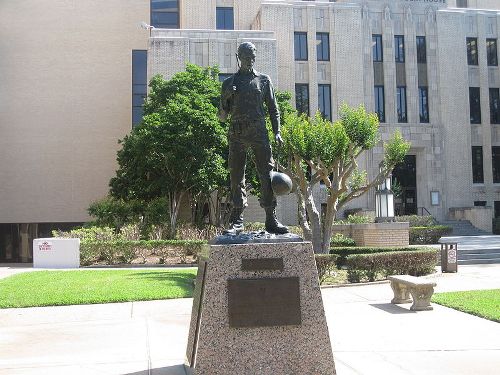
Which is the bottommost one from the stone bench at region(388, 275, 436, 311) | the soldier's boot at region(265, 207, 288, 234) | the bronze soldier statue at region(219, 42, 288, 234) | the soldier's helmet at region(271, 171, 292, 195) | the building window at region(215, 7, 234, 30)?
the stone bench at region(388, 275, 436, 311)

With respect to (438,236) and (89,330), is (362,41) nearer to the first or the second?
(438,236)

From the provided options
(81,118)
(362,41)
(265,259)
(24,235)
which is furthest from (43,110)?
(265,259)

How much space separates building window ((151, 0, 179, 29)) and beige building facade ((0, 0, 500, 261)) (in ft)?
0.24

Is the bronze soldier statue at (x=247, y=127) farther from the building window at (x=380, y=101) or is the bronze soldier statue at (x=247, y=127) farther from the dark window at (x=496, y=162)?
the dark window at (x=496, y=162)

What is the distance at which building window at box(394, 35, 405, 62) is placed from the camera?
35.6m

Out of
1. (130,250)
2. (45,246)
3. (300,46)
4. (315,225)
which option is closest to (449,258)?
(315,225)

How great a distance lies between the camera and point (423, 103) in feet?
117

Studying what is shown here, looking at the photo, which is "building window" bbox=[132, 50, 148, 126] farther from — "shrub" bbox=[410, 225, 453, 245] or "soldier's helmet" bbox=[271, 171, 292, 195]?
"soldier's helmet" bbox=[271, 171, 292, 195]

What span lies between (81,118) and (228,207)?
44.9 ft

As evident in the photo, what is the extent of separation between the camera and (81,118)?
121ft

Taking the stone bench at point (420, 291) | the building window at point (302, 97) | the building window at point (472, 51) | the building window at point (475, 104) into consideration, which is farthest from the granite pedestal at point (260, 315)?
the building window at point (472, 51)

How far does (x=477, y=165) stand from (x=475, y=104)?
4232 mm

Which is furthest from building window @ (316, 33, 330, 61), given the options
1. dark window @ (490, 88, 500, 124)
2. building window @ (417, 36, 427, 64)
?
dark window @ (490, 88, 500, 124)

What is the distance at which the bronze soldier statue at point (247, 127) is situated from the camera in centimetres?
687
